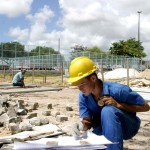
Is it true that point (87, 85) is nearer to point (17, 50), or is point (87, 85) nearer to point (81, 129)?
point (81, 129)

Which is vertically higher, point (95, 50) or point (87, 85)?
point (95, 50)

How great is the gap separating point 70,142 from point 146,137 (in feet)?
11.2

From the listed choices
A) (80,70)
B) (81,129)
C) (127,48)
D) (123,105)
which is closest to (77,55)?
(127,48)

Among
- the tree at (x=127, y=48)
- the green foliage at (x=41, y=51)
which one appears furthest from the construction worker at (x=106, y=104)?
the tree at (x=127, y=48)

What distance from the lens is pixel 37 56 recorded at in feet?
160

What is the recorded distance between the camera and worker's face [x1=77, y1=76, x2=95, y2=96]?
3271 mm

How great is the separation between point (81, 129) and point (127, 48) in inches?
2480

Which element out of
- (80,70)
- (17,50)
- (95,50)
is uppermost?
(95,50)

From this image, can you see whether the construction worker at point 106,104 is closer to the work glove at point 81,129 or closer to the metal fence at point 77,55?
the work glove at point 81,129

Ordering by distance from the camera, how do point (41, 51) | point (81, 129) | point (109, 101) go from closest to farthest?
point (109, 101) → point (81, 129) → point (41, 51)

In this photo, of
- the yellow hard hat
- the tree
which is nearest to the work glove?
the yellow hard hat

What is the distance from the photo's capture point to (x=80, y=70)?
3301 millimetres

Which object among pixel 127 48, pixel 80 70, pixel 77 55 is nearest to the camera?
pixel 80 70

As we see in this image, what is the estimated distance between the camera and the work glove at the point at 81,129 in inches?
128
